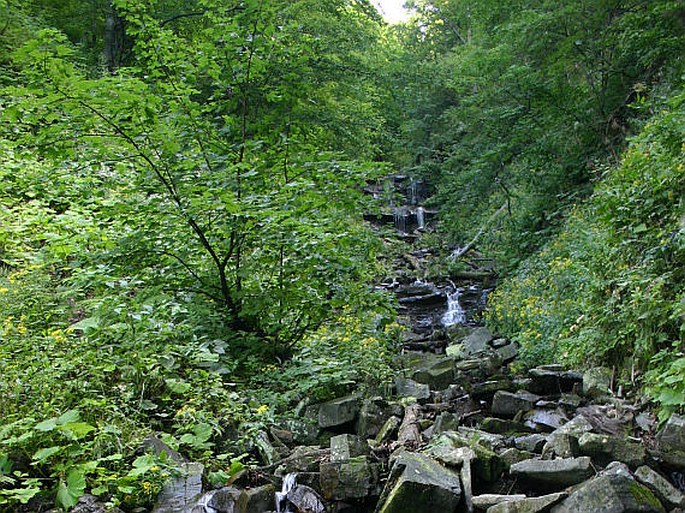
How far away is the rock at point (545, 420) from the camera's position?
5004 millimetres

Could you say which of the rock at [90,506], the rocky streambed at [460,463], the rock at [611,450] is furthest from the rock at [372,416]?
the rock at [90,506]

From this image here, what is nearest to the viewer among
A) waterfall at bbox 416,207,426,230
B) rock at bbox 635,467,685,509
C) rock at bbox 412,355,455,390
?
rock at bbox 635,467,685,509

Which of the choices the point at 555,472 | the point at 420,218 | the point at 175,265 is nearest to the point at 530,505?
the point at 555,472

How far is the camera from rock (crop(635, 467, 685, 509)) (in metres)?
3.25

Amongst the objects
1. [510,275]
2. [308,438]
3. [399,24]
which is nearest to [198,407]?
[308,438]

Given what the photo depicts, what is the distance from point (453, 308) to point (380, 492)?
10135mm

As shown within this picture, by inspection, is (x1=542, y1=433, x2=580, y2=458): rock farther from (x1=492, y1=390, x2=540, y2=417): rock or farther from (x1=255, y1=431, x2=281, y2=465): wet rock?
(x1=255, y1=431, x2=281, y2=465): wet rock

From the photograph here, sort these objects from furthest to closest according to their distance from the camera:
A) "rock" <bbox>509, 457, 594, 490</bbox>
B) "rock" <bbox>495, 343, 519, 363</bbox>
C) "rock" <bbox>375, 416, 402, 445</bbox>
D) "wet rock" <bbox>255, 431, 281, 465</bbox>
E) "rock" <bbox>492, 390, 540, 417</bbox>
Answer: "rock" <bbox>495, 343, 519, 363</bbox> → "rock" <bbox>492, 390, 540, 417</bbox> → "rock" <bbox>375, 416, 402, 445</bbox> → "wet rock" <bbox>255, 431, 281, 465</bbox> → "rock" <bbox>509, 457, 594, 490</bbox>

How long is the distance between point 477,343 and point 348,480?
604 centimetres

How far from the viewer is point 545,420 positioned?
Result: 514 centimetres

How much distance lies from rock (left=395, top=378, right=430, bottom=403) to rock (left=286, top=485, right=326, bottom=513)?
2.47 metres

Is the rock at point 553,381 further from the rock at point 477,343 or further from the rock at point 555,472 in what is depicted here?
the rock at point 555,472

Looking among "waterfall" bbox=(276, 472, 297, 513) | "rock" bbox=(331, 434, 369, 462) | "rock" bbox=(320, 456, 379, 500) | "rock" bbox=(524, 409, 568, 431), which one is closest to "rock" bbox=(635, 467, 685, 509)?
"rock" bbox=(524, 409, 568, 431)

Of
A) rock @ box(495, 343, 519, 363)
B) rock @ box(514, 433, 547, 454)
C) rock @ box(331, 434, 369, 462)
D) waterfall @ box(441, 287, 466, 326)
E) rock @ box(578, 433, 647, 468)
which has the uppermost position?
waterfall @ box(441, 287, 466, 326)
